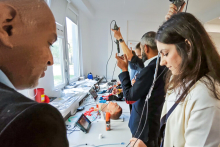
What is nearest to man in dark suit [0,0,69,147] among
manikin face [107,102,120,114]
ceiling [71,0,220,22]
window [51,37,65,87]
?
manikin face [107,102,120,114]

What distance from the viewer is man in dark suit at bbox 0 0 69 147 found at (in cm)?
18

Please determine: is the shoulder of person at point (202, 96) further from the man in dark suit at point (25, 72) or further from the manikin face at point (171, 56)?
the man in dark suit at point (25, 72)

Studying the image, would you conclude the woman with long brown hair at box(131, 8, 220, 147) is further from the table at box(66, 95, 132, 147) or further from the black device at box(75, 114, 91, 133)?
the black device at box(75, 114, 91, 133)

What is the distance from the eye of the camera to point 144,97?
99cm

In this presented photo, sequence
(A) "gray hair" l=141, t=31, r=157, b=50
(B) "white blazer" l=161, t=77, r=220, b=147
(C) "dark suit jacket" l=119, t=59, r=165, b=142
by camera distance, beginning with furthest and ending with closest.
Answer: (A) "gray hair" l=141, t=31, r=157, b=50 < (C) "dark suit jacket" l=119, t=59, r=165, b=142 < (B) "white blazer" l=161, t=77, r=220, b=147

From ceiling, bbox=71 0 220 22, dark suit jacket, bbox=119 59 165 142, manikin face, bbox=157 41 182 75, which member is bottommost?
dark suit jacket, bbox=119 59 165 142

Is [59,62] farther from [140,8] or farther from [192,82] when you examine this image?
[140,8]

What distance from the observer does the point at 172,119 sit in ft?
2.04

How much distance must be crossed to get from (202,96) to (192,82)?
0.35 ft

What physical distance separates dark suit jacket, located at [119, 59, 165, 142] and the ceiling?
226 centimetres

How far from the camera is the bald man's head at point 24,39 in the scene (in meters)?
0.26

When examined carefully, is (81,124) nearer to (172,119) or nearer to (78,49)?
(172,119)

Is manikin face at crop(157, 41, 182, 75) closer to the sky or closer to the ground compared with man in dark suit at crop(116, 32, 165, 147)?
closer to the sky

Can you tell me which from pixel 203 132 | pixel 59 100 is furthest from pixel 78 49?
pixel 203 132
